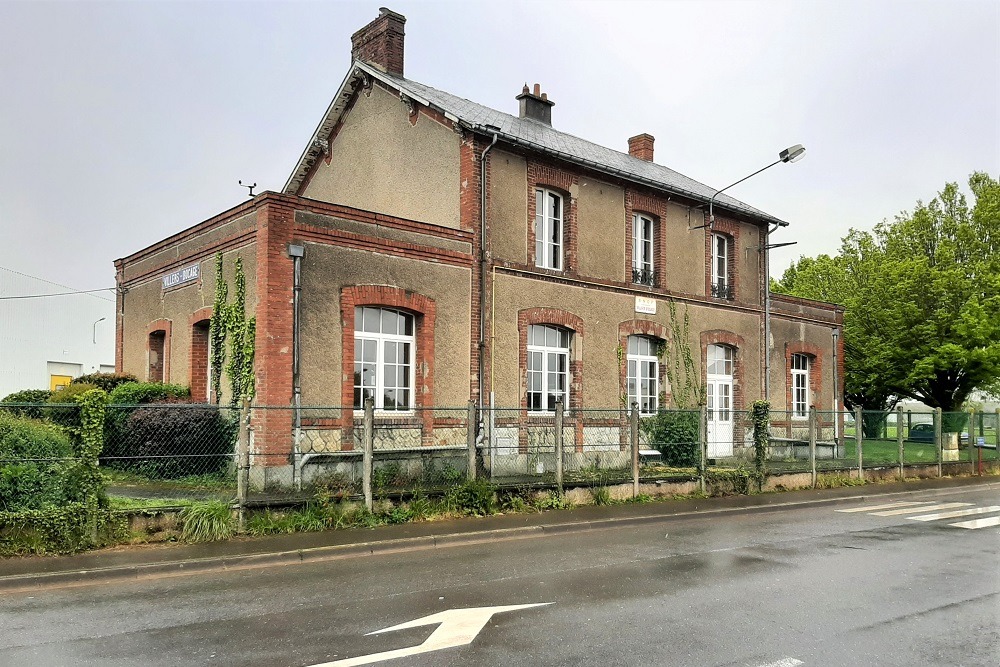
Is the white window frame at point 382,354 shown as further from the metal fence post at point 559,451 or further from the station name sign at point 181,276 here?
the station name sign at point 181,276

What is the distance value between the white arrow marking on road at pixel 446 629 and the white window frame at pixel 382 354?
7435 mm

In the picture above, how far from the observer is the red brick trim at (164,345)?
53.5ft

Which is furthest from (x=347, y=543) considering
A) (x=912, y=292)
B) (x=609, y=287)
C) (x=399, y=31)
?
(x=912, y=292)

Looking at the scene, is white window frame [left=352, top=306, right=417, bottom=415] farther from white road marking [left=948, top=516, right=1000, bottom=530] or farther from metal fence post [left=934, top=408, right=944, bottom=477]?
metal fence post [left=934, top=408, right=944, bottom=477]

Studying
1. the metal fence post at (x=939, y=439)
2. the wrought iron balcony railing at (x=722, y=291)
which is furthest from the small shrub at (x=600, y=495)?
the metal fence post at (x=939, y=439)

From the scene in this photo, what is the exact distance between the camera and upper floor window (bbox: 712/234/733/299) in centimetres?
2172

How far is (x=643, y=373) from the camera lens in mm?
19484

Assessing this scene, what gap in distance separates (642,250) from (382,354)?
26.6 feet

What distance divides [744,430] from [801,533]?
665cm

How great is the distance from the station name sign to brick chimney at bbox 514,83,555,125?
33.1 feet

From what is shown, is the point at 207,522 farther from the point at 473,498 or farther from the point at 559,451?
the point at 559,451

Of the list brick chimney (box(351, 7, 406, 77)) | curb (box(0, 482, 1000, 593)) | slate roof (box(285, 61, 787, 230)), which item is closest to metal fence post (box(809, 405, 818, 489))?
curb (box(0, 482, 1000, 593))

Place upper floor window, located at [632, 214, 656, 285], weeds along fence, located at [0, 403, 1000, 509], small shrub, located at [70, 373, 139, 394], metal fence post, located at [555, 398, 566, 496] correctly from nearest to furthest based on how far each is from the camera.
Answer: weeds along fence, located at [0, 403, 1000, 509]
metal fence post, located at [555, 398, 566, 496]
small shrub, located at [70, 373, 139, 394]
upper floor window, located at [632, 214, 656, 285]

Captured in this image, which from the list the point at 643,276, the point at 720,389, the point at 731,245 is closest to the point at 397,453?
the point at 643,276
